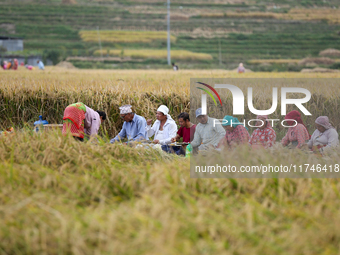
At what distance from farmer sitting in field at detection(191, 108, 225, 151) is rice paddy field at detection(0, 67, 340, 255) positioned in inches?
47.5

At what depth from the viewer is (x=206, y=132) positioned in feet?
18.4

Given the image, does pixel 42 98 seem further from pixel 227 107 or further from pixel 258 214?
pixel 258 214

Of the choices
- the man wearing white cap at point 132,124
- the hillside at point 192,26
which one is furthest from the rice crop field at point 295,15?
the man wearing white cap at point 132,124

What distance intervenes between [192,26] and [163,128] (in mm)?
66261

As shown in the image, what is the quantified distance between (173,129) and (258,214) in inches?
154

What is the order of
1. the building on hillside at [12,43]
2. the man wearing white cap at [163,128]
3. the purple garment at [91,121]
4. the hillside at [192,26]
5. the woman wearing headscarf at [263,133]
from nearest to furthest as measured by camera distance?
the woman wearing headscarf at [263,133]
the purple garment at [91,121]
the man wearing white cap at [163,128]
the building on hillside at [12,43]
the hillside at [192,26]

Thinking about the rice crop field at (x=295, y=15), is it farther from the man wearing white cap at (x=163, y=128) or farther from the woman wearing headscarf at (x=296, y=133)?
the woman wearing headscarf at (x=296, y=133)

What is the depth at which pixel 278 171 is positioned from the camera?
3562 mm

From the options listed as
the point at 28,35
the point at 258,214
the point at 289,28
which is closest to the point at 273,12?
the point at 289,28

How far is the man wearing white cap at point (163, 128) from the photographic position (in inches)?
261

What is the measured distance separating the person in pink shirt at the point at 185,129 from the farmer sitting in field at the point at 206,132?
56cm

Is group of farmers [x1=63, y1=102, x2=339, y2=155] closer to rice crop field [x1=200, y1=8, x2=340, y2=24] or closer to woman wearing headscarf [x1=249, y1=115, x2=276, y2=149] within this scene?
woman wearing headscarf [x1=249, y1=115, x2=276, y2=149]

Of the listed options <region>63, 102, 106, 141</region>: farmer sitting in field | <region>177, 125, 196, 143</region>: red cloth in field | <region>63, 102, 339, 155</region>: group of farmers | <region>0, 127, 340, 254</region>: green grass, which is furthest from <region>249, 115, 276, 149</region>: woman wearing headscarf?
<region>63, 102, 106, 141</region>: farmer sitting in field

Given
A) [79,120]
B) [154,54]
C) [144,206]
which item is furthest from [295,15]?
[144,206]
